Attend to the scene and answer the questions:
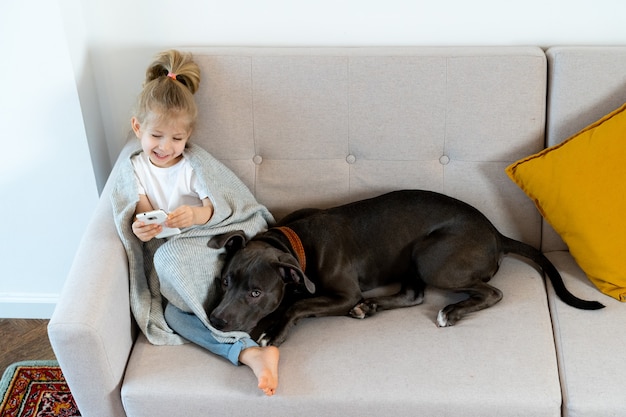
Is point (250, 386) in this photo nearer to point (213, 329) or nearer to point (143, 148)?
point (213, 329)

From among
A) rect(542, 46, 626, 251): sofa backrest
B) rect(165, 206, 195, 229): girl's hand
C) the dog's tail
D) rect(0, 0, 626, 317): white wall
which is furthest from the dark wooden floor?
rect(542, 46, 626, 251): sofa backrest

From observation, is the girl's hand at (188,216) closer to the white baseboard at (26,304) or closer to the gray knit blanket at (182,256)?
the gray knit blanket at (182,256)

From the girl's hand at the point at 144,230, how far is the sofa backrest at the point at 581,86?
4.26 feet

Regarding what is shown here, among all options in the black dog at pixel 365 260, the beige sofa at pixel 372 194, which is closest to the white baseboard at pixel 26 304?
the beige sofa at pixel 372 194

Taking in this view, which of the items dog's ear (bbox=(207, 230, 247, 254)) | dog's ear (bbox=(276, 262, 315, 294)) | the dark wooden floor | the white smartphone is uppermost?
the white smartphone

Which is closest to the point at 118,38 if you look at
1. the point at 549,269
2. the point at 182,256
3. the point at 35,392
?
the point at 182,256

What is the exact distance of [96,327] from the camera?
1805mm

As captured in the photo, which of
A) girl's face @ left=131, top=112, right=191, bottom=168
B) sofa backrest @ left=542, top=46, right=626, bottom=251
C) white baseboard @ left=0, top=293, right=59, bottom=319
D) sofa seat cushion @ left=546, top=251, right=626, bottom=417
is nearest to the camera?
sofa seat cushion @ left=546, top=251, right=626, bottom=417

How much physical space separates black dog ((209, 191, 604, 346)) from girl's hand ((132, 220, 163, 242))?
175mm

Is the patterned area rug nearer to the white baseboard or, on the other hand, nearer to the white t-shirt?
the white baseboard

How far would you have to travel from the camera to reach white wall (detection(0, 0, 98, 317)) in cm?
229

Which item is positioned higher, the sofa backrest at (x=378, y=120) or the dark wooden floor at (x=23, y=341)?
the sofa backrest at (x=378, y=120)

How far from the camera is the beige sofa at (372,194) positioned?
184 cm

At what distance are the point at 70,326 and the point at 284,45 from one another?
1217mm
